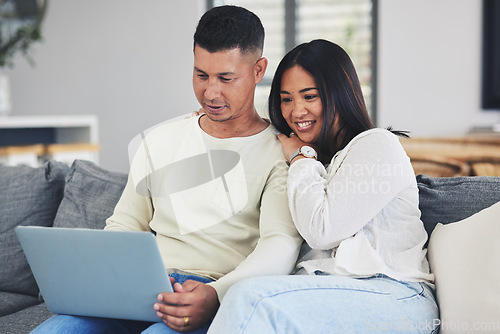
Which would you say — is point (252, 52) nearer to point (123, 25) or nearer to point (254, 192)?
point (254, 192)

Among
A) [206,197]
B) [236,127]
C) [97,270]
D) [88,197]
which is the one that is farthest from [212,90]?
[88,197]

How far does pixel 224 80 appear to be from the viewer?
144cm

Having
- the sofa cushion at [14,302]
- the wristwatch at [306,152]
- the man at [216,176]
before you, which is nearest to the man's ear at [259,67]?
the man at [216,176]

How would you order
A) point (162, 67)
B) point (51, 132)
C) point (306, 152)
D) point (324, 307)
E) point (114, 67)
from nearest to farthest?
point (324, 307) → point (306, 152) → point (51, 132) → point (162, 67) → point (114, 67)

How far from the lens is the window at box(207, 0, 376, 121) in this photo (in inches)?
173

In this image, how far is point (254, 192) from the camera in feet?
4.78

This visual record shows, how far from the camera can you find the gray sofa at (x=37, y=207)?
5.85ft

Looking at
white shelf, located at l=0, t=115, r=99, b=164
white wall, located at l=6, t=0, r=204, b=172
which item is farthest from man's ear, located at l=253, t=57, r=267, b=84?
white wall, located at l=6, t=0, r=204, b=172

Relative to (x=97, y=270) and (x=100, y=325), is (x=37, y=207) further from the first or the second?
(x=97, y=270)

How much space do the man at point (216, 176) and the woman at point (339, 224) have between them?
0.09 metres

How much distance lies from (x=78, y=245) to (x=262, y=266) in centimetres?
39

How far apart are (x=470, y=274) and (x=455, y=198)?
11.2 inches

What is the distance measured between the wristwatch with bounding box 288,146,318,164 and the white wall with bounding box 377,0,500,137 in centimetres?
294

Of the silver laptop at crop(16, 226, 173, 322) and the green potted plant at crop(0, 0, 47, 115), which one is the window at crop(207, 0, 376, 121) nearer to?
the green potted plant at crop(0, 0, 47, 115)
